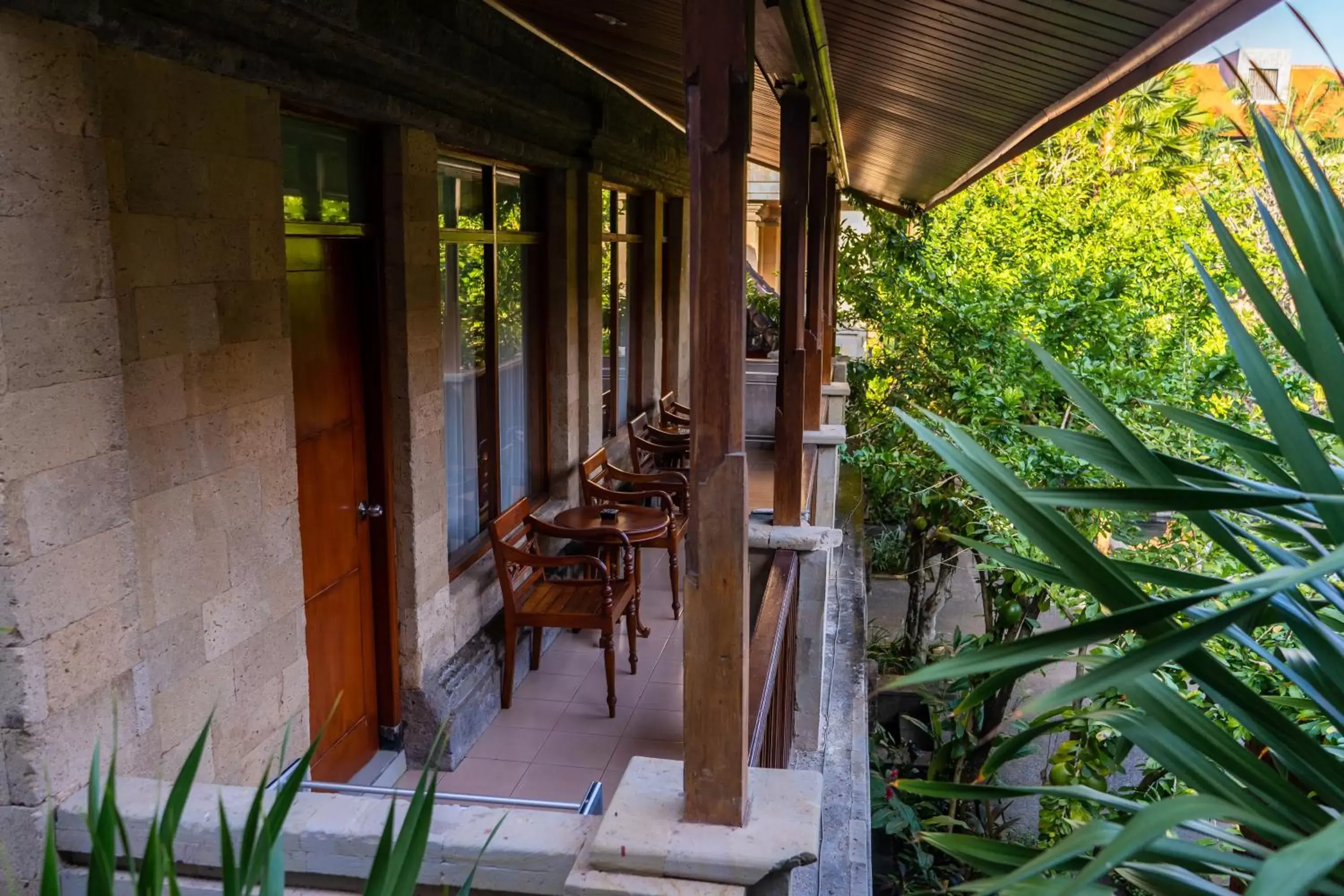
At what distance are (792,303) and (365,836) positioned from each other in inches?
136

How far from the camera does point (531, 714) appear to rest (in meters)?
5.34

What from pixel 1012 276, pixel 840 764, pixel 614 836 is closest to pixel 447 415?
pixel 840 764

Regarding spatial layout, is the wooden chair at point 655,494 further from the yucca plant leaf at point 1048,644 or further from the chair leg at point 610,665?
the yucca plant leaf at point 1048,644

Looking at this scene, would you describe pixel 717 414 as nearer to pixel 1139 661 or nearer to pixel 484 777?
pixel 1139 661

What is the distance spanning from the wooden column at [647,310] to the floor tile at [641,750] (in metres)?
4.49

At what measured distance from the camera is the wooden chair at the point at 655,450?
811 cm

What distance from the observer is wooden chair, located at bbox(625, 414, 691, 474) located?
8.11m

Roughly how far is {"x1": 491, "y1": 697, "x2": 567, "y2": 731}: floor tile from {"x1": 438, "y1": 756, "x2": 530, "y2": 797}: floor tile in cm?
36

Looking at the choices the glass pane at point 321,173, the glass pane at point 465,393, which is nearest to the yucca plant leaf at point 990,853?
the glass pane at point 321,173

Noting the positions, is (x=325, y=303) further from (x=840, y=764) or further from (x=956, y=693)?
(x=956, y=693)

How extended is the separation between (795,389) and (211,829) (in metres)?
3.36

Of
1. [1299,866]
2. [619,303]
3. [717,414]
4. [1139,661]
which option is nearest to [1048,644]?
[1139,661]

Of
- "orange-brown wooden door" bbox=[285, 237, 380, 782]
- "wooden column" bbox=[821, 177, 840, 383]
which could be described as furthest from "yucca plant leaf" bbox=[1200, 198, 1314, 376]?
"wooden column" bbox=[821, 177, 840, 383]

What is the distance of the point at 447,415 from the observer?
→ 5.22 meters
